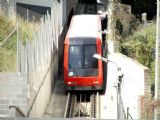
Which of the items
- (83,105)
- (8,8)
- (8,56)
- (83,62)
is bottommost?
(83,105)

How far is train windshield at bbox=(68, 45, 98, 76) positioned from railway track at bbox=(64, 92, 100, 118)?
4.44 feet

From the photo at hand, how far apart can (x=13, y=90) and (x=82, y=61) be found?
38.1 feet

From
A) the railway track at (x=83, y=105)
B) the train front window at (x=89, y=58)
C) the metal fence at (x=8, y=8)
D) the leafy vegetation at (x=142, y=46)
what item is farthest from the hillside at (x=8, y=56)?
the metal fence at (x=8, y=8)

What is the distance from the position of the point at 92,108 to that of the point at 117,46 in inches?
162

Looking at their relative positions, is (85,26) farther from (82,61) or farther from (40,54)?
(40,54)

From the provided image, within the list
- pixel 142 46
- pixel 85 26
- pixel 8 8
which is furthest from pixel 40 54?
pixel 8 8

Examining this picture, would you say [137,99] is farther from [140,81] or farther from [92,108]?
[92,108]

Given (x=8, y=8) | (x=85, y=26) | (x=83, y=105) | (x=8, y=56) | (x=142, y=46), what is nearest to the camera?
(x=8, y=56)

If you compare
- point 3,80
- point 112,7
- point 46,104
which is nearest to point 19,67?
point 3,80

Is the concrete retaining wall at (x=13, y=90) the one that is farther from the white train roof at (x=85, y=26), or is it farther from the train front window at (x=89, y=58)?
the white train roof at (x=85, y=26)

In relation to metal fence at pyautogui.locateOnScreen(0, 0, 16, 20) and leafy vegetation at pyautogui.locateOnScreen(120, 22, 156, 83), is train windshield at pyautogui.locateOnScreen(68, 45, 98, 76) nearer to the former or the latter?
leafy vegetation at pyautogui.locateOnScreen(120, 22, 156, 83)

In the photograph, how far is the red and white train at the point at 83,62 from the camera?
35.5 m

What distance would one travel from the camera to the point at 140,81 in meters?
28.9

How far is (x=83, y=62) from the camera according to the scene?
35.9 meters
